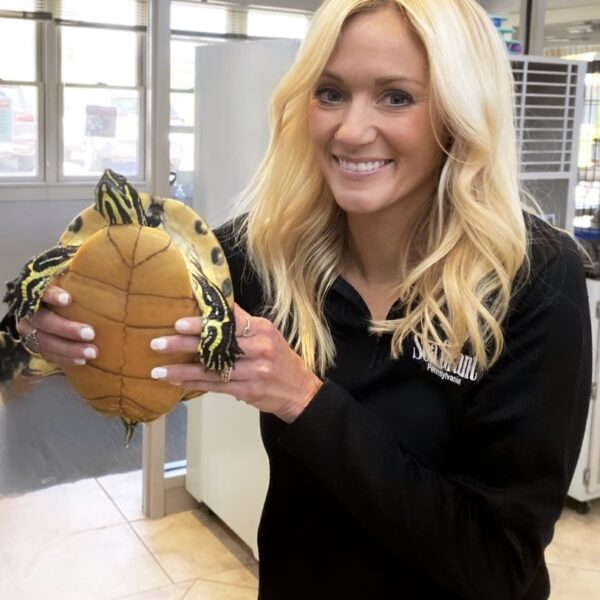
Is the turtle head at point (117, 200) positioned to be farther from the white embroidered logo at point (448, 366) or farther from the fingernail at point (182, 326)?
the white embroidered logo at point (448, 366)

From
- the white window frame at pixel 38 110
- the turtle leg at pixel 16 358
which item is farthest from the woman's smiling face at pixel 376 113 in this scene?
the white window frame at pixel 38 110

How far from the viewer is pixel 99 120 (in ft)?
12.8

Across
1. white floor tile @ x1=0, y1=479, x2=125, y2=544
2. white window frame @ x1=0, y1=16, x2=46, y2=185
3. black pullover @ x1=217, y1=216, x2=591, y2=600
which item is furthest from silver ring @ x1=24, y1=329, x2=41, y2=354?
white window frame @ x1=0, y1=16, x2=46, y2=185

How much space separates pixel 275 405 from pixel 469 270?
0.30m

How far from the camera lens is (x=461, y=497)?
3.16 feet

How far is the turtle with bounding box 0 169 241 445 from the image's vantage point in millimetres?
862

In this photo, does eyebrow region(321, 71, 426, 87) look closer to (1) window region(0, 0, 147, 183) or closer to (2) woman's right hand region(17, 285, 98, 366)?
(2) woman's right hand region(17, 285, 98, 366)

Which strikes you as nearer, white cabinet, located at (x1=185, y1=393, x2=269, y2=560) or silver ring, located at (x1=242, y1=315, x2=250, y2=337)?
silver ring, located at (x1=242, y1=315, x2=250, y2=337)

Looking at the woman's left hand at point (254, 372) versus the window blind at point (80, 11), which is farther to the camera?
the window blind at point (80, 11)

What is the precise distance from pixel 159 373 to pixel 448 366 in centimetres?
36

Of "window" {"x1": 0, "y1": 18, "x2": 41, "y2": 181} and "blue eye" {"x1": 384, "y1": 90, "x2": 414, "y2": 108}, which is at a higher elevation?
"window" {"x1": 0, "y1": 18, "x2": 41, "y2": 181}

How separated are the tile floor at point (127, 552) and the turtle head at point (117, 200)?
1735 mm

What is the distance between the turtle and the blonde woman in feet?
0.09

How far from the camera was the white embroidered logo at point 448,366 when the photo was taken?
0.98 metres
